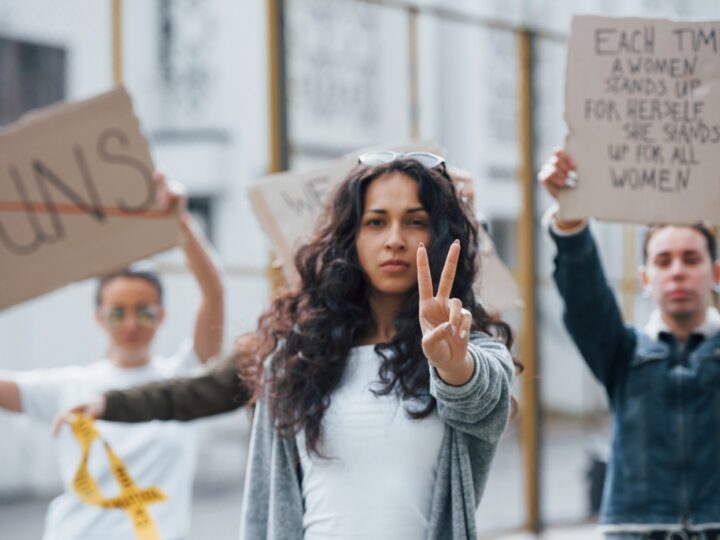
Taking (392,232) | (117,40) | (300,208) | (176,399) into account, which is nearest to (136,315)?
(300,208)

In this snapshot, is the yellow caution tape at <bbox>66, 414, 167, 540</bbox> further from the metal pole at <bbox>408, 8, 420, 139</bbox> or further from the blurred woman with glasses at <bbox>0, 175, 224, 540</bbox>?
the metal pole at <bbox>408, 8, 420, 139</bbox>

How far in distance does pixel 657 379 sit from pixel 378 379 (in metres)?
1.20

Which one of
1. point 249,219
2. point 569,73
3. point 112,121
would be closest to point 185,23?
point 249,219

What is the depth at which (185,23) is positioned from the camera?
26.2 ft

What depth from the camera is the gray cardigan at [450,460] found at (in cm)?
250

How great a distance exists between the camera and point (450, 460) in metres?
2.63

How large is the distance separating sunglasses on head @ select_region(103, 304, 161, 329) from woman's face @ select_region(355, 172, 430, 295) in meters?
1.48

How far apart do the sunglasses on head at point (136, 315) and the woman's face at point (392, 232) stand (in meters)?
1.48

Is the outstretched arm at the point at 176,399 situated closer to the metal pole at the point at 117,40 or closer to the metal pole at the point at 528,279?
the metal pole at the point at 117,40

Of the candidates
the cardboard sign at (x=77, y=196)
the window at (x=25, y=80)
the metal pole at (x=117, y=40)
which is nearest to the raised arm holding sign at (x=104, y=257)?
the cardboard sign at (x=77, y=196)

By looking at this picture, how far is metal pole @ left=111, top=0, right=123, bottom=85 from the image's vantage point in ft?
19.2

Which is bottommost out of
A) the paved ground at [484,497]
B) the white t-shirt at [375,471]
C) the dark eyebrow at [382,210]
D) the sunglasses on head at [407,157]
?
the paved ground at [484,497]

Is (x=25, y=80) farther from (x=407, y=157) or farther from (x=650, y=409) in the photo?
(x=407, y=157)

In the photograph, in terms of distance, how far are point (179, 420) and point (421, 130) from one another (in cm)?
381
